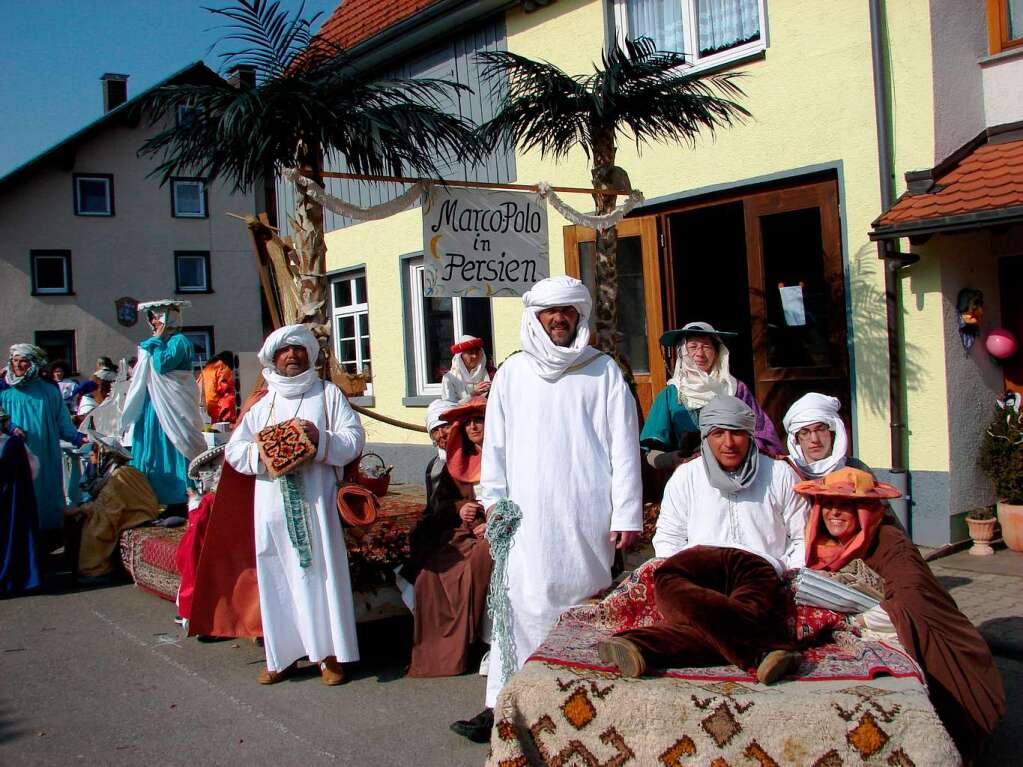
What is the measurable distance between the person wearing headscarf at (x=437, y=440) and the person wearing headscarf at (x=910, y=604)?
224 cm

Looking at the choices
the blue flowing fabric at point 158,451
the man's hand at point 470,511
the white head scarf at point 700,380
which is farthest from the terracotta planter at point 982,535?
the blue flowing fabric at point 158,451

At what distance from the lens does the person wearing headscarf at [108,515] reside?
8156 millimetres

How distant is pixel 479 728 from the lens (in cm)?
432

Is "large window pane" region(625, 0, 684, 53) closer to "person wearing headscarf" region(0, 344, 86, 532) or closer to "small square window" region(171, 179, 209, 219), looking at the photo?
"person wearing headscarf" region(0, 344, 86, 532)

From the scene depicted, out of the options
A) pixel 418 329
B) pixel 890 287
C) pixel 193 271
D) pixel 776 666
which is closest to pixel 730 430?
pixel 776 666

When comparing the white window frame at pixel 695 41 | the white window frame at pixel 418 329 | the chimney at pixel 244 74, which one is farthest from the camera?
the white window frame at pixel 418 329

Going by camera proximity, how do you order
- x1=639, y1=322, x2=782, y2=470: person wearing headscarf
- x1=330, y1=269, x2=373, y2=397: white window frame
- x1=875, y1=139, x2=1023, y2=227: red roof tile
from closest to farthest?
x1=639, y1=322, x2=782, y2=470: person wearing headscarf
x1=875, y1=139, x2=1023, y2=227: red roof tile
x1=330, y1=269, x2=373, y2=397: white window frame

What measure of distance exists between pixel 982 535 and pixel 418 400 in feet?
23.3

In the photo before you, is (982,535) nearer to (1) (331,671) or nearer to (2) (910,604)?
(2) (910,604)

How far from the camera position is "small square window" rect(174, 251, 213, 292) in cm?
2842

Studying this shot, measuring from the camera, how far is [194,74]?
92.3ft

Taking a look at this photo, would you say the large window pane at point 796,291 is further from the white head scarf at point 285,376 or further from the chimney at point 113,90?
the chimney at point 113,90

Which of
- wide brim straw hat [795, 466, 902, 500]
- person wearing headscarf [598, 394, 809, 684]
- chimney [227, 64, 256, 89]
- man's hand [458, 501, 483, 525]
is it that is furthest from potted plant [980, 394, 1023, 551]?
chimney [227, 64, 256, 89]

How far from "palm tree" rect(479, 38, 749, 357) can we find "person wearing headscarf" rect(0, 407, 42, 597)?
15.1ft
